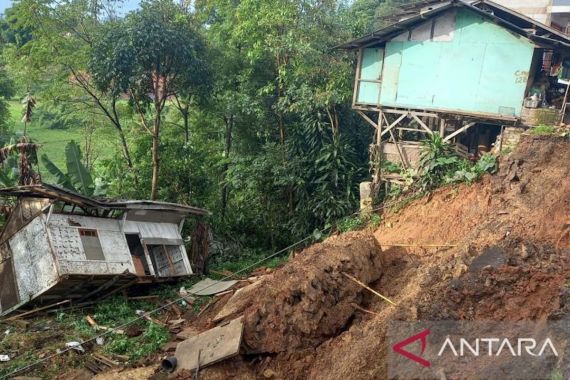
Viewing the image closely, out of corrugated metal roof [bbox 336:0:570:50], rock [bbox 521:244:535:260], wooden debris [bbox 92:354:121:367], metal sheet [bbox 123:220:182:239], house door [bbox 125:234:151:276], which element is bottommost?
wooden debris [bbox 92:354:121:367]

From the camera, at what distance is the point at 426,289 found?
926cm

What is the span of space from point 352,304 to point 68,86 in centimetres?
1475

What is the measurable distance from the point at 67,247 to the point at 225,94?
8.79 meters

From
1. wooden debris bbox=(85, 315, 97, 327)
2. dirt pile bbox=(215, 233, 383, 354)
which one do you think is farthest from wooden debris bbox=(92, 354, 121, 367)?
dirt pile bbox=(215, 233, 383, 354)

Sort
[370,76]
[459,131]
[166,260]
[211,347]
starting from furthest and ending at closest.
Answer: [370,76] → [166,260] → [459,131] → [211,347]

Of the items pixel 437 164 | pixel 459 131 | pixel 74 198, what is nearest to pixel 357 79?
pixel 459 131

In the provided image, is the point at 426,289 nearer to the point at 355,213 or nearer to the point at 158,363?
the point at 158,363

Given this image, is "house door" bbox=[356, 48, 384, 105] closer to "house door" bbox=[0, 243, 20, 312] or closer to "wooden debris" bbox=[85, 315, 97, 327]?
"wooden debris" bbox=[85, 315, 97, 327]

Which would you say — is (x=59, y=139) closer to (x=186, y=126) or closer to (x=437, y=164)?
(x=186, y=126)

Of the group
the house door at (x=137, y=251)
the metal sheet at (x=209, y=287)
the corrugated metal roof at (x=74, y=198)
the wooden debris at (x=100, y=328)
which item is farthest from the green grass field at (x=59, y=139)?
the wooden debris at (x=100, y=328)

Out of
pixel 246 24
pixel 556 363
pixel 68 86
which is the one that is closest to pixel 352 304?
pixel 556 363

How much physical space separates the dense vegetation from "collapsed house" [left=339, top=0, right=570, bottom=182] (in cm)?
147

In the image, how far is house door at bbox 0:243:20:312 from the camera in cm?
1294

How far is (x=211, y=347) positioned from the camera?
30.6 ft
